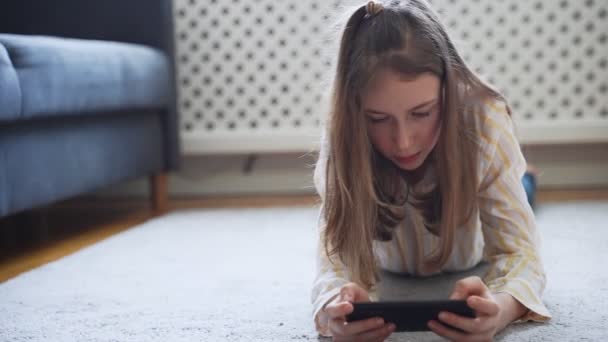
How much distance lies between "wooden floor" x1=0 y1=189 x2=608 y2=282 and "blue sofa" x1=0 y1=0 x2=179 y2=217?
0.39 ft

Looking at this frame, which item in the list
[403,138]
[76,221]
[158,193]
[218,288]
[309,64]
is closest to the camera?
[403,138]

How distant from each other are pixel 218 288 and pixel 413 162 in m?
0.39

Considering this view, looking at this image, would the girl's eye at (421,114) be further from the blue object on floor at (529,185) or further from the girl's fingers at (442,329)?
the blue object on floor at (529,185)

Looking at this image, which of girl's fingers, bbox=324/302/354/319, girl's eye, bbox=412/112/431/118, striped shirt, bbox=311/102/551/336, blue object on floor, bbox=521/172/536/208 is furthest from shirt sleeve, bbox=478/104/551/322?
blue object on floor, bbox=521/172/536/208

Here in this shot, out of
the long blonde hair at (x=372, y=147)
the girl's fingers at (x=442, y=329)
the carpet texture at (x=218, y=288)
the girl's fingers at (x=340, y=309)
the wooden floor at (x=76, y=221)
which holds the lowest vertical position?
the wooden floor at (x=76, y=221)

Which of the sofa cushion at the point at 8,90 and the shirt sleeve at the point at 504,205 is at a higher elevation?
the sofa cushion at the point at 8,90

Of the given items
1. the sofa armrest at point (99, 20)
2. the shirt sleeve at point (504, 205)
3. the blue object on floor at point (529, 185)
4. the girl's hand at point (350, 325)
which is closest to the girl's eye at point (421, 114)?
the shirt sleeve at point (504, 205)

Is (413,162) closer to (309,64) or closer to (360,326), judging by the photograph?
(360,326)

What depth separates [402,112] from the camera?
28.8 inches

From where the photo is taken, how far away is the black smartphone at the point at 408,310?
0.62m

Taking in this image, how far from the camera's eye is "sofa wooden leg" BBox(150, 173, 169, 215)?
1.85 metres

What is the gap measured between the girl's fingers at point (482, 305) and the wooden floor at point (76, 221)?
0.83 meters

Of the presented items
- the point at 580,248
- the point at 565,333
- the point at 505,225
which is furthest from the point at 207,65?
the point at 565,333

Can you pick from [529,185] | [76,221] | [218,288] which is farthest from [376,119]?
[76,221]
